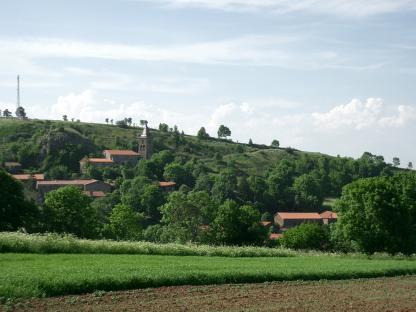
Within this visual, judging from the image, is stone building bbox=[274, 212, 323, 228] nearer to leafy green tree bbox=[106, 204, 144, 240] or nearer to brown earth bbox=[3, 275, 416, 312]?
leafy green tree bbox=[106, 204, 144, 240]

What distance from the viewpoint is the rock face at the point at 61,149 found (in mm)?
181125

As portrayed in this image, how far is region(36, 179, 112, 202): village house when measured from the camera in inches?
5810

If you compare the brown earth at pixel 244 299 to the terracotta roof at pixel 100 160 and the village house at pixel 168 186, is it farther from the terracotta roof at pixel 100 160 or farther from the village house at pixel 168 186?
the terracotta roof at pixel 100 160

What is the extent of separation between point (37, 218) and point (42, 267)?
3444 centimetres

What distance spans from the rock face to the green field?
15089cm

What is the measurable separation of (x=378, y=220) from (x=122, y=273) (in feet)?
124

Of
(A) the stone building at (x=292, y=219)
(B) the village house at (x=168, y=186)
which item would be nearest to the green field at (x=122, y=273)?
(A) the stone building at (x=292, y=219)

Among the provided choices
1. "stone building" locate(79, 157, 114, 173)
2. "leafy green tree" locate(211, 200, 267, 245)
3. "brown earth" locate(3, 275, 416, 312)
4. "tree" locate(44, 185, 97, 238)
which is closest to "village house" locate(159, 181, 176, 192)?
"stone building" locate(79, 157, 114, 173)

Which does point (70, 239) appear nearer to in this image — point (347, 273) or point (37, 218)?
point (347, 273)

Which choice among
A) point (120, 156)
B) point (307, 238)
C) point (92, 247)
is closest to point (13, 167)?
point (120, 156)

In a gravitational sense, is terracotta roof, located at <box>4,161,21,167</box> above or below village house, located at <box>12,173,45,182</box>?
above

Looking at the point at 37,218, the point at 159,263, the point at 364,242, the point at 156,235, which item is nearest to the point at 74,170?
the point at 156,235

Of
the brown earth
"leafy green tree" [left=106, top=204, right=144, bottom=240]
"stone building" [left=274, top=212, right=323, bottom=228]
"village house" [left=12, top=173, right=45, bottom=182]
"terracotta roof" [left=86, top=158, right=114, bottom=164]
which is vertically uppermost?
"terracotta roof" [left=86, top=158, right=114, bottom=164]

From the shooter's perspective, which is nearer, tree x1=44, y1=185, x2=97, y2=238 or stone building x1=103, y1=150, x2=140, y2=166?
tree x1=44, y1=185, x2=97, y2=238
